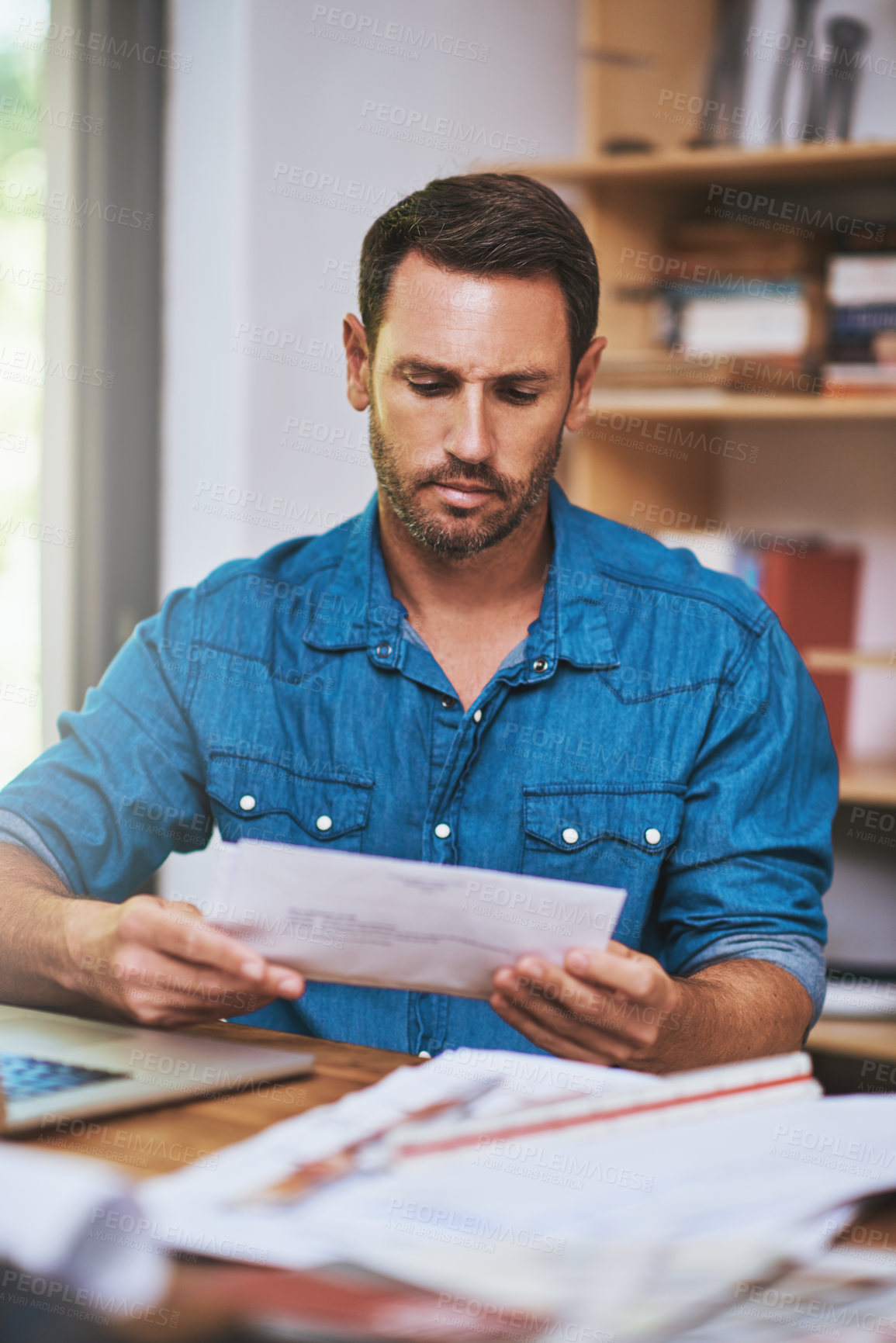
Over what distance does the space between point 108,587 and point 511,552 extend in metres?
0.92

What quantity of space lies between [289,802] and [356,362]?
0.48 metres

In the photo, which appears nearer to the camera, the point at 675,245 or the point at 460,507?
the point at 460,507

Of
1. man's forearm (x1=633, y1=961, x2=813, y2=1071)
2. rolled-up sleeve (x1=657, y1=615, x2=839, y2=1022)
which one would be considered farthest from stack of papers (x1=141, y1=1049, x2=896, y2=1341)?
rolled-up sleeve (x1=657, y1=615, x2=839, y2=1022)

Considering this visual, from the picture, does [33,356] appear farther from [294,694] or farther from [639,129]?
[639,129]

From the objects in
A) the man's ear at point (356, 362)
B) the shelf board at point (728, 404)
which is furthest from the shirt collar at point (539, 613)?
the shelf board at point (728, 404)

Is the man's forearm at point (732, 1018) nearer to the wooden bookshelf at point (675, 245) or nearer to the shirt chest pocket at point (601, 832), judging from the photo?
the shirt chest pocket at point (601, 832)

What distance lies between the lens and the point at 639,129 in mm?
2098

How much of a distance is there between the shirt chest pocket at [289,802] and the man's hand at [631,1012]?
38 centimetres

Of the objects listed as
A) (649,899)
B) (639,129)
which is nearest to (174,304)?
(639,129)

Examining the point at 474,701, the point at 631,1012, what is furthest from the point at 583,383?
the point at 631,1012

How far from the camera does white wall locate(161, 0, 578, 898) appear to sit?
192cm

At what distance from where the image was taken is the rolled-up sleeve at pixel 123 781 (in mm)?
1153

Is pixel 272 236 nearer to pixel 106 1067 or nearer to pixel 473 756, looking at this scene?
pixel 473 756

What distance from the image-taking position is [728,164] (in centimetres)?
195
